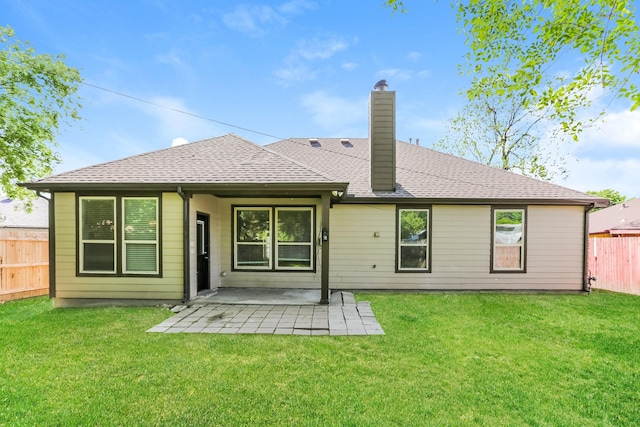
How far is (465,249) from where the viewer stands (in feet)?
25.9

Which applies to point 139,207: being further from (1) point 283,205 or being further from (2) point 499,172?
(2) point 499,172

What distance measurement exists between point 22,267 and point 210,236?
15.7 ft

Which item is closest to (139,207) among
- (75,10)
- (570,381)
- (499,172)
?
(75,10)

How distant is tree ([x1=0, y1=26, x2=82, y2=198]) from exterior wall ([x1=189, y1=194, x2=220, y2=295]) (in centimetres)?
857

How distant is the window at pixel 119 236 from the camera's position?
20.8 ft

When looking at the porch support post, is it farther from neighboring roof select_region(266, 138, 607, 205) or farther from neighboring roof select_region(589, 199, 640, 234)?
neighboring roof select_region(589, 199, 640, 234)

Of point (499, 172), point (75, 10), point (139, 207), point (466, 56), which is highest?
point (75, 10)

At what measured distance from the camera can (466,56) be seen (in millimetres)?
4445

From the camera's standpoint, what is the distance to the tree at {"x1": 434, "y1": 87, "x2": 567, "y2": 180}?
17.2 metres

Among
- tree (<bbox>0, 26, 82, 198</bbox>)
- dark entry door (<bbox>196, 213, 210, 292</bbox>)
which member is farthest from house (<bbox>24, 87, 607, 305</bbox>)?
tree (<bbox>0, 26, 82, 198</bbox>)

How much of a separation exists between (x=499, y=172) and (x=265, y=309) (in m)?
7.85

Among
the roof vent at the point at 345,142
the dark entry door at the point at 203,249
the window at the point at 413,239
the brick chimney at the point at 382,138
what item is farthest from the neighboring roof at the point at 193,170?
the roof vent at the point at 345,142

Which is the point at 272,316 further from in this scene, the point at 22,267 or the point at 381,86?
the point at 381,86

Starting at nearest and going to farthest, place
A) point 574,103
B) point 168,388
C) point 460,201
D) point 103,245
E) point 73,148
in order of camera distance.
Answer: point 168,388 → point 574,103 → point 103,245 → point 460,201 → point 73,148
